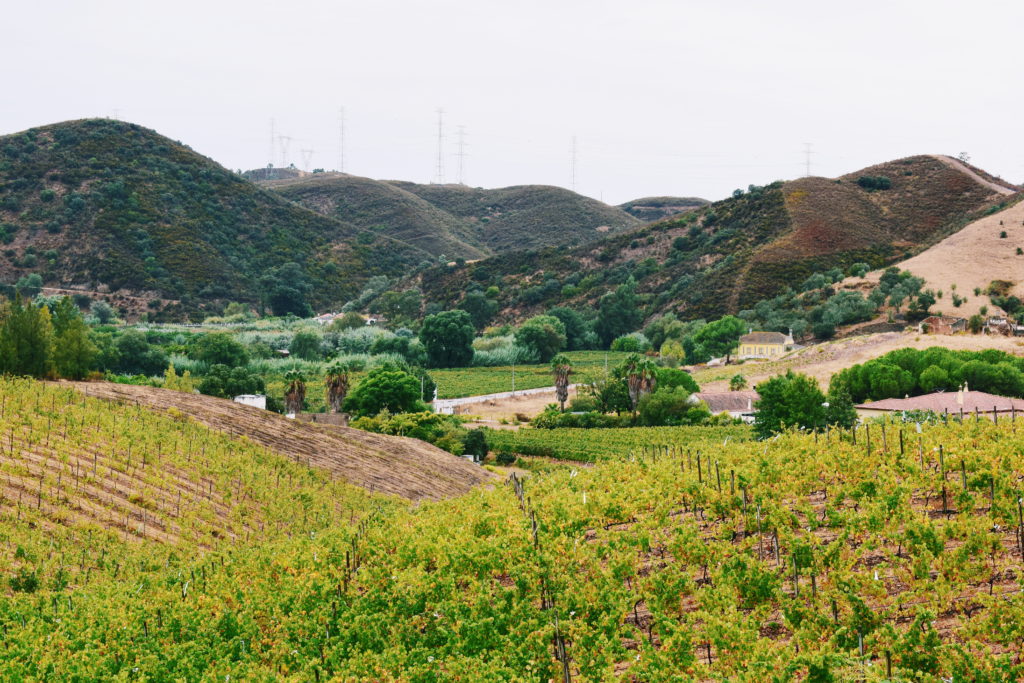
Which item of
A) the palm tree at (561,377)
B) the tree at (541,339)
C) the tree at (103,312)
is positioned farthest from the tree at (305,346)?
the palm tree at (561,377)

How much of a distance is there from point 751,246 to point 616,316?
24474 millimetres

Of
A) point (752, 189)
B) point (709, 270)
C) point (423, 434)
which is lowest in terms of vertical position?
point (423, 434)

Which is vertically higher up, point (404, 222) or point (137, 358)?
point (404, 222)

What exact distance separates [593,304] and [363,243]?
2219 inches

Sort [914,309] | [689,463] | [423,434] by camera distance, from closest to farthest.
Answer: [689,463] < [423,434] < [914,309]

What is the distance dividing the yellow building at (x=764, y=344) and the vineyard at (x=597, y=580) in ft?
251

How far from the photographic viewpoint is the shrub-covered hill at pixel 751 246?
4604 inches

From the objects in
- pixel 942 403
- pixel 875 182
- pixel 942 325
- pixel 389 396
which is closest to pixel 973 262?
pixel 942 325

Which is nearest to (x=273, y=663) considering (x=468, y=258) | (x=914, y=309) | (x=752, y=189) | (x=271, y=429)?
(x=271, y=429)

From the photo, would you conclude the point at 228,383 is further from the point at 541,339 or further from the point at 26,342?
the point at 541,339

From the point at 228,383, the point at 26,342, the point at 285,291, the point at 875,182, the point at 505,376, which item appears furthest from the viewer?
the point at 875,182

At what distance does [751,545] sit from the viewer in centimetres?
1190

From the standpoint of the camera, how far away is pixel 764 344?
92062 millimetres

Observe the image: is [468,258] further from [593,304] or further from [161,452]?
[161,452]
